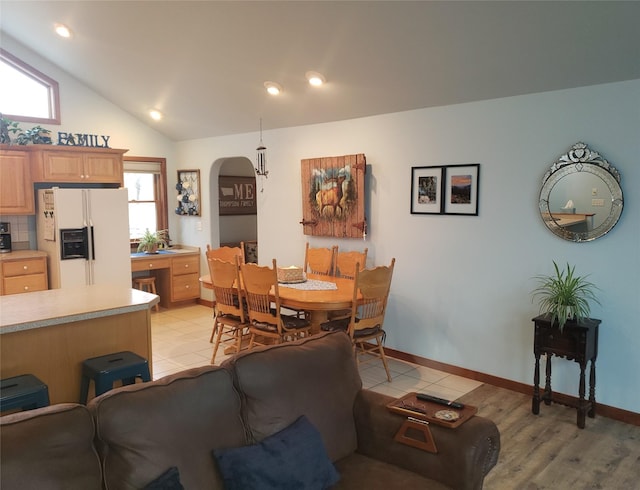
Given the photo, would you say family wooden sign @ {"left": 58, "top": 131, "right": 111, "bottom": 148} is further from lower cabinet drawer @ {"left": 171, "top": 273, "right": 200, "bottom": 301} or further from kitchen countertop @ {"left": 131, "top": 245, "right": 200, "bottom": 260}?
lower cabinet drawer @ {"left": 171, "top": 273, "right": 200, "bottom": 301}

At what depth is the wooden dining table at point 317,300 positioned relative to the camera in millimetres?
4102

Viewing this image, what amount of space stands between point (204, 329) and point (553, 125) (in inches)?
173

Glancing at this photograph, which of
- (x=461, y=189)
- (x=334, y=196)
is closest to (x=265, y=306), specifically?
(x=334, y=196)

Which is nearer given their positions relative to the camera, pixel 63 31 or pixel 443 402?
pixel 443 402

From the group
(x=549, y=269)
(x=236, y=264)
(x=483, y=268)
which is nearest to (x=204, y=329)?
(x=236, y=264)

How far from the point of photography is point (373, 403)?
236cm

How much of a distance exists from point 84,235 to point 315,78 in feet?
10.6

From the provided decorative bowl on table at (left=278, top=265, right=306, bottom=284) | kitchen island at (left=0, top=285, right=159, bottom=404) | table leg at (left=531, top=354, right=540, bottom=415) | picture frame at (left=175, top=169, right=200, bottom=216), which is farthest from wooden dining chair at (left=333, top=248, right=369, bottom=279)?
picture frame at (left=175, top=169, right=200, bottom=216)

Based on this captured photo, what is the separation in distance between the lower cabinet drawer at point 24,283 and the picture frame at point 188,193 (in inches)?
88.3

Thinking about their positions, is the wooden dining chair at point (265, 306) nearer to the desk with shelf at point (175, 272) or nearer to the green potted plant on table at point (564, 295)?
the green potted plant on table at point (564, 295)

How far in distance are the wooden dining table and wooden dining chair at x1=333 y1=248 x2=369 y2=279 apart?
37cm

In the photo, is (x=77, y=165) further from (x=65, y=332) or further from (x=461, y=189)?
(x=461, y=189)

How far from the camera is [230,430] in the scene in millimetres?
1945

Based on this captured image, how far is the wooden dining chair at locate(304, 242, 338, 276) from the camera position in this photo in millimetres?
5422
